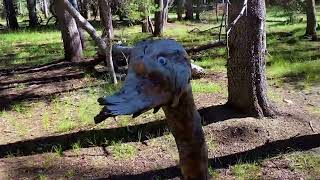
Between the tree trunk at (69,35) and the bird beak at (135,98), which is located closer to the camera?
the bird beak at (135,98)

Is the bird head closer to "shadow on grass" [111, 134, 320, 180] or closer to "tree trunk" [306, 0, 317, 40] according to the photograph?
"shadow on grass" [111, 134, 320, 180]

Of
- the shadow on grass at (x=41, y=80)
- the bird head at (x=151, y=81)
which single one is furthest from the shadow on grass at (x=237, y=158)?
the shadow on grass at (x=41, y=80)

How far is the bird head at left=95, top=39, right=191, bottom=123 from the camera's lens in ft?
6.97

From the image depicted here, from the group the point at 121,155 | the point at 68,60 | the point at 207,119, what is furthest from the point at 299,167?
the point at 68,60

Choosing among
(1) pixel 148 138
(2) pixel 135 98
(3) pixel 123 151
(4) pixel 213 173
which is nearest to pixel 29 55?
(1) pixel 148 138

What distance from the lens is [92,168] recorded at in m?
5.46

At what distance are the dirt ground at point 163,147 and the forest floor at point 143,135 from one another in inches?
0.4

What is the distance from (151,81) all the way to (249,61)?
4139 mm

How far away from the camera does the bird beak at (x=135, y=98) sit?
2.11 metres

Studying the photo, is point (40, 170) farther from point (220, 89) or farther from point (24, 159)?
point (220, 89)

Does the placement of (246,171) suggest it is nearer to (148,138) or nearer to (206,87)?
(148,138)

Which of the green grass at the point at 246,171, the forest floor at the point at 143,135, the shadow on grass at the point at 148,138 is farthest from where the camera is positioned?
the shadow on grass at the point at 148,138

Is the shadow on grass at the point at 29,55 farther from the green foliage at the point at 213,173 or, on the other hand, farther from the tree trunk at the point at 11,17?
the tree trunk at the point at 11,17

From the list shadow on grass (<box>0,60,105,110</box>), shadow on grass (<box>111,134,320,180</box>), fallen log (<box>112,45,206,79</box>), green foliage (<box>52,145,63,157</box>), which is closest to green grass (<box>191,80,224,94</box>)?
fallen log (<box>112,45,206,79</box>)
